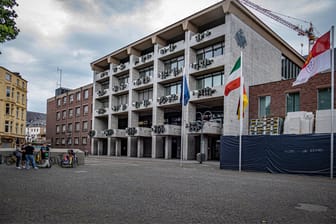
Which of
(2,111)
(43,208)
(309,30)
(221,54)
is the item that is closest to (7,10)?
(43,208)

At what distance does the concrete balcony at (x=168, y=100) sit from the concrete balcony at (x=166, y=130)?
3.25m

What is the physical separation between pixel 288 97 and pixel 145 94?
77.1 feet

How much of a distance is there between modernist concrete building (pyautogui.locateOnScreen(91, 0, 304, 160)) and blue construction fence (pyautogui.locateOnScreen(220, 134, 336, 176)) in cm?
735

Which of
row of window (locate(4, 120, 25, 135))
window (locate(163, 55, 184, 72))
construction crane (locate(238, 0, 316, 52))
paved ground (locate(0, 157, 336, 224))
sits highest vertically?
construction crane (locate(238, 0, 316, 52))

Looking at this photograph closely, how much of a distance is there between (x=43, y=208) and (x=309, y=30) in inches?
3561

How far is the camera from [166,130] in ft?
121

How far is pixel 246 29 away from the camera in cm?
3484

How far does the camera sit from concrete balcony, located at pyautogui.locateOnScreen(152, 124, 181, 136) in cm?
3681

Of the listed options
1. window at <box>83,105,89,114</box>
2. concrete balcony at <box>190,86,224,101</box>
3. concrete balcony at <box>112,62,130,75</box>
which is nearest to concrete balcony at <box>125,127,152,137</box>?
concrete balcony at <box>190,86,224,101</box>

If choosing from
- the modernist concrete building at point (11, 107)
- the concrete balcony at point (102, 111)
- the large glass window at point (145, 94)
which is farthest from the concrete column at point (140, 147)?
the modernist concrete building at point (11, 107)

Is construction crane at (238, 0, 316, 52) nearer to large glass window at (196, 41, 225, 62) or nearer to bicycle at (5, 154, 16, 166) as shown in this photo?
large glass window at (196, 41, 225, 62)

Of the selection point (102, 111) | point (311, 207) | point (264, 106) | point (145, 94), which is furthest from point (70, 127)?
point (311, 207)

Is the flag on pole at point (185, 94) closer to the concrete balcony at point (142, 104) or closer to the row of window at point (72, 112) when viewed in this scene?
the concrete balcony at point (142, 104)

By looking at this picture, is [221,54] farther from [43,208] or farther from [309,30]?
[309,30]
